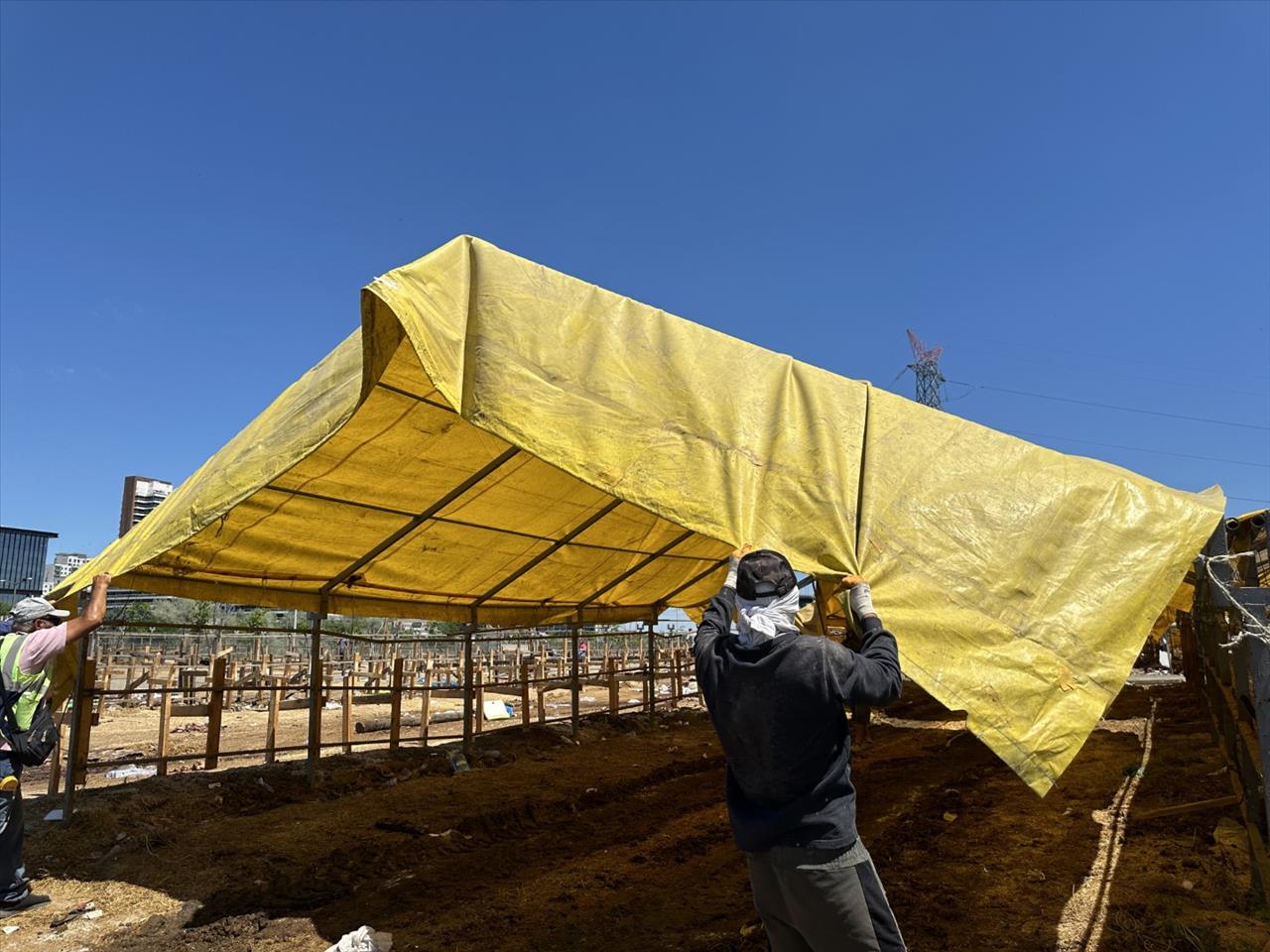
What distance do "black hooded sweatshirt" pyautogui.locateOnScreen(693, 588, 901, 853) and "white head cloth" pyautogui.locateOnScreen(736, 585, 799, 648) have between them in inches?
1.3

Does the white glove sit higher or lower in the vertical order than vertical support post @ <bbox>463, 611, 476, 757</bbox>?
higher

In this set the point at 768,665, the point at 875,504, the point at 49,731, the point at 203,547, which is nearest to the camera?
the point at 768,665

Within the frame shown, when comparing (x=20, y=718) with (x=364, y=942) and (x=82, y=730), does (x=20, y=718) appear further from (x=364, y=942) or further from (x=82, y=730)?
(x=364, y=942)

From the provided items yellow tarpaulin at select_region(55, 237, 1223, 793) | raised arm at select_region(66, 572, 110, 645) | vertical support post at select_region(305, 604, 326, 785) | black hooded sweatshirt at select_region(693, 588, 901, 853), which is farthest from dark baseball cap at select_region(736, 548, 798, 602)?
vertical support post at select_region(305, 604, 326, 785)

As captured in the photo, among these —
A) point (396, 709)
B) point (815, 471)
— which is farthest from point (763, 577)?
point (396, 709)

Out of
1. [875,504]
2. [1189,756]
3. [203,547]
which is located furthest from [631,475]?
[1189,756]

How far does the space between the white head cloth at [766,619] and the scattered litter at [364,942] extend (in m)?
2.71

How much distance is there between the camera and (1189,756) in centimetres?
747

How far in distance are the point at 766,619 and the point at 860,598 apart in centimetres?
60

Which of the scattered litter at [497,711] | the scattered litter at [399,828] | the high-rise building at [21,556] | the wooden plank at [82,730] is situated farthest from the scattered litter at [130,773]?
the high-rise building at [21,556]

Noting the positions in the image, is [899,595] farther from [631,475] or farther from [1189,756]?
[1189,756]

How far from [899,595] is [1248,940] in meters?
2.31

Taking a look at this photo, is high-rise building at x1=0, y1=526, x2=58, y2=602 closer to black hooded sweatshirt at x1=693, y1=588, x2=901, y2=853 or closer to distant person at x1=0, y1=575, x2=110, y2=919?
distant person at x1=0, y1=575, x2=110, y2=919

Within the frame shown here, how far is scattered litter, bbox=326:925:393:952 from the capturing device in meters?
A: 3.66
